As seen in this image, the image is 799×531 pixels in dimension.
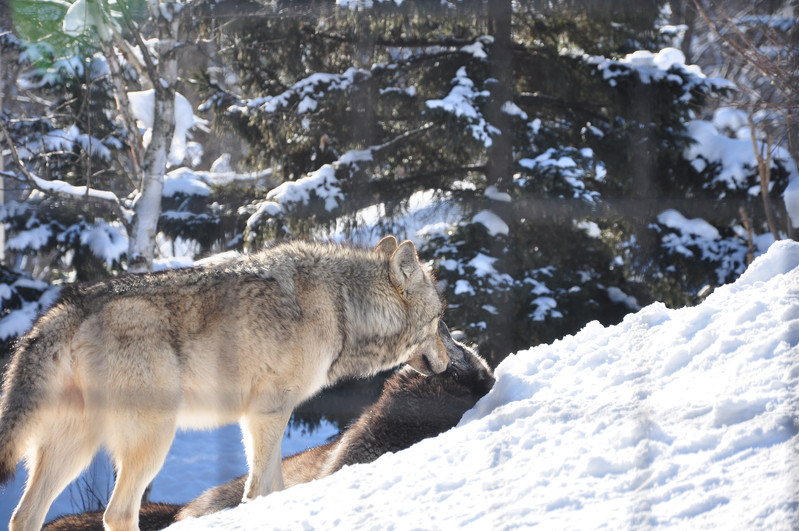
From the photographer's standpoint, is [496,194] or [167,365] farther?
[496,194]

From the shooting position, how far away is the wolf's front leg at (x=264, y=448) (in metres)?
3.54

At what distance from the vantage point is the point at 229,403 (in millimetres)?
3588

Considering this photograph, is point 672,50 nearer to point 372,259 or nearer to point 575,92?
point 575,92

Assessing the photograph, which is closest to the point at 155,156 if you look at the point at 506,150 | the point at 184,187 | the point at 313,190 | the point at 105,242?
the point at 313,190

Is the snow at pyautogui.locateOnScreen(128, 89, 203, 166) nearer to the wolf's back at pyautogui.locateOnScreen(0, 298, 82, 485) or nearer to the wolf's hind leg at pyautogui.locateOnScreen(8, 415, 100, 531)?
the wolf's back at pyautogui.locateOnScreen(0, 298, 82, 485)

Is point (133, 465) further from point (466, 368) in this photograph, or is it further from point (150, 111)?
point (150, 111)

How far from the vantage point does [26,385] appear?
3.17 meters

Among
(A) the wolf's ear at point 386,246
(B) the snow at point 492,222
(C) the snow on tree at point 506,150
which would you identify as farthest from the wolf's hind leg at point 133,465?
(B) the snow at point 492,222

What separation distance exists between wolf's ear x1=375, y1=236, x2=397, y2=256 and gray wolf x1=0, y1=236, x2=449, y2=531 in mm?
379

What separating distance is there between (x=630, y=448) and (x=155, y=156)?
23.6 feet

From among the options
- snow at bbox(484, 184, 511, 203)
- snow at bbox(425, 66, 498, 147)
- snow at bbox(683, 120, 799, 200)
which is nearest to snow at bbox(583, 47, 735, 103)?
snow at bbox(683, 120, 799, 200)

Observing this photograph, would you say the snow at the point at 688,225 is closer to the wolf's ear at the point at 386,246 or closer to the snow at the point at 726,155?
the snow at the point at 726,155

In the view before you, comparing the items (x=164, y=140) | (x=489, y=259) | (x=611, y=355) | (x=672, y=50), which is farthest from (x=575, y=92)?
(x=611, y=355)

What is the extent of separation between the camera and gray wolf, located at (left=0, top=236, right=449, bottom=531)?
10.6ft
